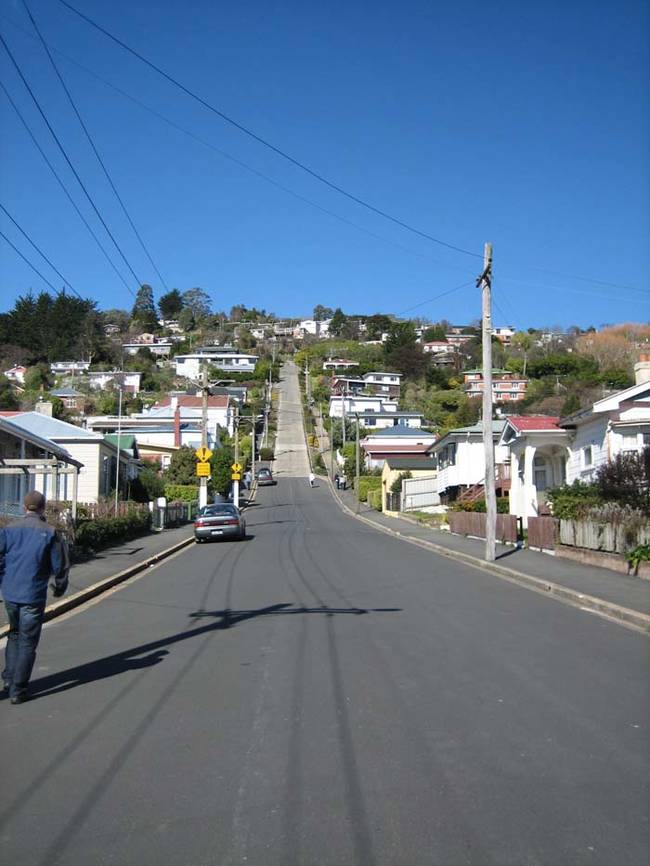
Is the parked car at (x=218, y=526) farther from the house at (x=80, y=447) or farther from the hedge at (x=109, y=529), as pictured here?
the house at (x=80, y=447)

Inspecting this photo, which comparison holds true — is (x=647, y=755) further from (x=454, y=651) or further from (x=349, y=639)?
(x=349, y=639)

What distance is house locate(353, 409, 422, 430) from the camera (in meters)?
103

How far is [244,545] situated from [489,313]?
12.5 metres

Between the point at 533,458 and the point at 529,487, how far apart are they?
4.76 ft

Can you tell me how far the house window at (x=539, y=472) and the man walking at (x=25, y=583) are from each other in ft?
101

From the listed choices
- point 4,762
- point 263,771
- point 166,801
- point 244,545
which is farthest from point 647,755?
point 244,545

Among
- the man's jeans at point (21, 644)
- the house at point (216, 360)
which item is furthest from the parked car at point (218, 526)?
the house at point (216, 360)

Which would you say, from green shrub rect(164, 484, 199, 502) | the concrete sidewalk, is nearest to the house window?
the concrete sidewalk

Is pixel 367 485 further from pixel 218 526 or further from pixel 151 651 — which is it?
pixel 151 651

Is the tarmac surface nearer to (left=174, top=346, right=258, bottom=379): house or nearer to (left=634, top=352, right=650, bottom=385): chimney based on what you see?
(left=634, top=352, right=650, bottom=385): chimney

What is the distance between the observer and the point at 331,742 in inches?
231

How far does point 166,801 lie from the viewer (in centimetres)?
481

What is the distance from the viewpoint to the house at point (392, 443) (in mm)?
84000

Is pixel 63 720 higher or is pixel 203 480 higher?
pixel 203 480
